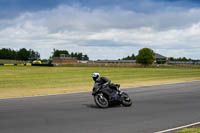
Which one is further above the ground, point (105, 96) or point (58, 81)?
point (105, 96)

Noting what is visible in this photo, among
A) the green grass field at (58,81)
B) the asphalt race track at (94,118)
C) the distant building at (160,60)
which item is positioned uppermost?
the distant building at (160,60)

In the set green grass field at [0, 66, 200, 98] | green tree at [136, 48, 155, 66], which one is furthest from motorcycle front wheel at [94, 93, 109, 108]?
green tree at [136, 48, 155, 66]

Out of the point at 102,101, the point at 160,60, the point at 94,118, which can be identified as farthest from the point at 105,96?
the point at 160,60

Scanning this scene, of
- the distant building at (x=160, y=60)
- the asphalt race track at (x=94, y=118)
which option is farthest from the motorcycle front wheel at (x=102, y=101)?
the distant building at (x=160, y=60)

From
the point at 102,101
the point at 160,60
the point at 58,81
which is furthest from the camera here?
the point at 160,60

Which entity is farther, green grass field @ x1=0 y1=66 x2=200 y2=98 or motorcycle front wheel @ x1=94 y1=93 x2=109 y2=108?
green grass field @ x1=0 y1=66 x2=200 y2=98

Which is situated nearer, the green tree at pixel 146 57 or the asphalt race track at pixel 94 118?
the asphalt race track at pixel 94 118

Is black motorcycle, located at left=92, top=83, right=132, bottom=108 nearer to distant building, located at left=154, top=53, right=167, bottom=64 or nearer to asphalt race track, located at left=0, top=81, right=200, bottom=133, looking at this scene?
asphalt race track, located at left=0, top=81, right=200, bottom=133

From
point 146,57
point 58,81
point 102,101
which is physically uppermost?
point 146,57

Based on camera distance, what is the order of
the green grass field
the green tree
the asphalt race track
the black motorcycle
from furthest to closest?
1. the green tree
2. the green grass field
3. the black motorcycle
4. the asphalt race track

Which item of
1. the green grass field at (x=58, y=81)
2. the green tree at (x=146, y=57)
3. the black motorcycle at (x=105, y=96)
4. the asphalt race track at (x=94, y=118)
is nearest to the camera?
A: the asphalt race track at (x=94, y=118)

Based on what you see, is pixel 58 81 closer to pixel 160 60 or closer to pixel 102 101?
pixel 102 101

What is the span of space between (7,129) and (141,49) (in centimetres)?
12017

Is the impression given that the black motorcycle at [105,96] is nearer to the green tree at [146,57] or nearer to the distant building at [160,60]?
the green tree at [146,57]
